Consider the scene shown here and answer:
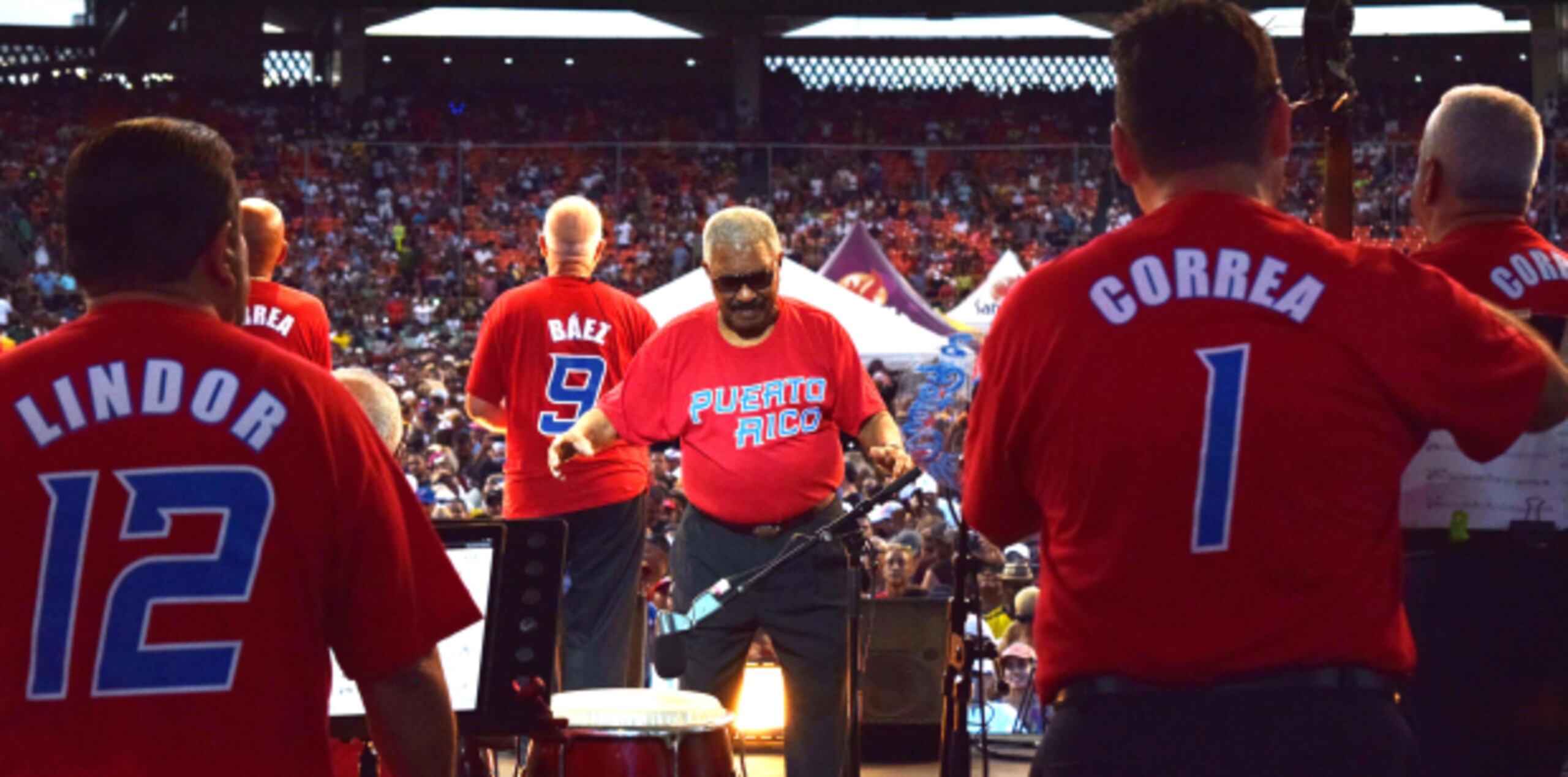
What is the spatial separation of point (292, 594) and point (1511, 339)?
1.45 meters

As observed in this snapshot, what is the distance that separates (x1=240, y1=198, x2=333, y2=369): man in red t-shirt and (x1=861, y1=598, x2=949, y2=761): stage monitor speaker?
235cm

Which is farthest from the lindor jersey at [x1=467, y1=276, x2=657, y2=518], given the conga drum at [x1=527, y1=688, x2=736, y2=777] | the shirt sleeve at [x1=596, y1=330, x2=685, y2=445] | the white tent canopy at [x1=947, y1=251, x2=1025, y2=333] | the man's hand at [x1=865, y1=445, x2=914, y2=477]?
the white tent canopy at [x1=947, y1=251, x2=1025, y2=333]

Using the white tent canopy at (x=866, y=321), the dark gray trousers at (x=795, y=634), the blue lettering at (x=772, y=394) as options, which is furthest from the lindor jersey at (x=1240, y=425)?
the white tent canopy at (x=866, y=321)

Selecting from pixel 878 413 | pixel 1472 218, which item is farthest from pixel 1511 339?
pixel 878 413

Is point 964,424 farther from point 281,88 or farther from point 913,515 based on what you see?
point 281,88

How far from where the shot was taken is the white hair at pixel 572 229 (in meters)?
6.45

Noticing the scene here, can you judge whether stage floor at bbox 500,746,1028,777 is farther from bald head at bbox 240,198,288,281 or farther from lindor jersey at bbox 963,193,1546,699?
A: lindor jersey at bbox 963,193,1546,699

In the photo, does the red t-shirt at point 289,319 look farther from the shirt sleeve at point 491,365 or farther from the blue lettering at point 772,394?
the blue lettering at point 772,394

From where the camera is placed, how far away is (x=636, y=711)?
4.35m

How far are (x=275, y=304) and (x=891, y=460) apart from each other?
6.00ft

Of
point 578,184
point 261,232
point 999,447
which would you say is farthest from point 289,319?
point 578,184

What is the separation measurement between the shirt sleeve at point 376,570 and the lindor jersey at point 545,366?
4.04 meters

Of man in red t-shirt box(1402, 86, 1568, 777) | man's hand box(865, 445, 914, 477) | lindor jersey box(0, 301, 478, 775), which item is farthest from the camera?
man's hand box(865, 445, 914, 477)

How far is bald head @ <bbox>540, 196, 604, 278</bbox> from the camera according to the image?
254 inches
